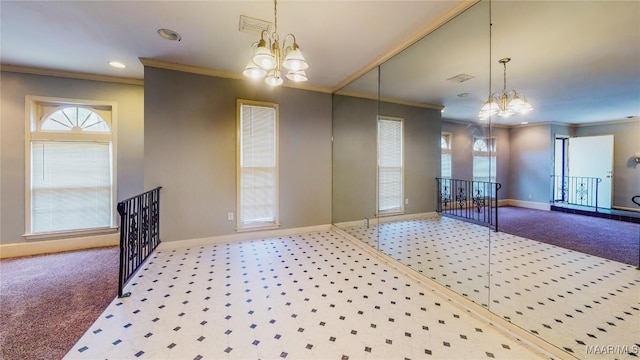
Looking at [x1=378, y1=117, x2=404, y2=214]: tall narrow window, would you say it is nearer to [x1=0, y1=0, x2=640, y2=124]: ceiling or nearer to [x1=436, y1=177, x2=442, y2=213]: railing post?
[x1=436, y1=177, x2=442, y2=213]: railing post

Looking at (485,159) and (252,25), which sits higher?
(252,25)

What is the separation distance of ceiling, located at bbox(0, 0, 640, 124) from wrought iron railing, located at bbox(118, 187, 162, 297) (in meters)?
1.91

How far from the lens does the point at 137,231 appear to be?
2.88 meters

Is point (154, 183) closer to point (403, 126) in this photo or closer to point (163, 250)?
point (163, 250)

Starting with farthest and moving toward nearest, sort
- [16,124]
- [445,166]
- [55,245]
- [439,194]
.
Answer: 1. [55,245]
2. [16,124]
3. [439,194]
4. [445,166]

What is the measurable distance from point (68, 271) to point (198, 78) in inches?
122

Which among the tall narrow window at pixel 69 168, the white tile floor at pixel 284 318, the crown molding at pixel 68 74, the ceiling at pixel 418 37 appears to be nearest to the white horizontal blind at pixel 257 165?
the ceiling at pixel 418 37

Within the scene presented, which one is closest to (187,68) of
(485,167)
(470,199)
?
(485,167)

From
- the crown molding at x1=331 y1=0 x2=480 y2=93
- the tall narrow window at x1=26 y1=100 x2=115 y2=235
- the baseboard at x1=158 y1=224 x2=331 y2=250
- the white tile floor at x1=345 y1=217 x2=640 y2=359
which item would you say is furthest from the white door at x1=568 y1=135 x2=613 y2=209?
the tall narrow window at x1=26 y1=100 x2=115 y2=235

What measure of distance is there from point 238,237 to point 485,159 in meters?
3.65

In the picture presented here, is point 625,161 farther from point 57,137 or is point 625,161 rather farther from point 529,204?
point 57,137

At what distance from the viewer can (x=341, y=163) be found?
15.5 ft

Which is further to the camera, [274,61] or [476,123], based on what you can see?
[476,123]

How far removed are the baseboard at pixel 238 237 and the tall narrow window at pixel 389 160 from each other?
1.32 meters
